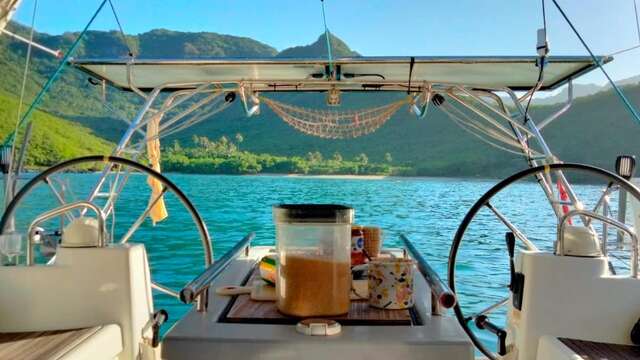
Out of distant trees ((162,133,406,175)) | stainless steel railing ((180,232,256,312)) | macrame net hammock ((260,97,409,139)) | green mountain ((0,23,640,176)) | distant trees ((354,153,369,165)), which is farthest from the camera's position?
distant trees ((354,153,369,165))

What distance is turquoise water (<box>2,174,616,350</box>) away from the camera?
7.00 metres

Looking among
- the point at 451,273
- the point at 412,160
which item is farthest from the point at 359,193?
the point at 451,273

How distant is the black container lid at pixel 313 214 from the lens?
105cm

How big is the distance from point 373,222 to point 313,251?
1194cm

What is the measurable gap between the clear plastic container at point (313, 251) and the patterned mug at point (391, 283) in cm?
10

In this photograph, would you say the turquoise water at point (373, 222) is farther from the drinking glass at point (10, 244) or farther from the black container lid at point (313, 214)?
the black container lid at point (313, 214)

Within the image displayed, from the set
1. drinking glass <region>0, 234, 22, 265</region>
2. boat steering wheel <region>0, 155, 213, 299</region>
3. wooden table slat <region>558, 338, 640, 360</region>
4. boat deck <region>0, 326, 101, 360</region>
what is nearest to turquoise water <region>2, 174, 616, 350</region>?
boat steering wheel <region>0, 155, 213, 299</region>

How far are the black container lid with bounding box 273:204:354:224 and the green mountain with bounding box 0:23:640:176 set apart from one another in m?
20.6

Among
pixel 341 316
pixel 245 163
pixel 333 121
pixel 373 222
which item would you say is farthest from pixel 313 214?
pixel 245 163

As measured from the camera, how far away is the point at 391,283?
119 cm

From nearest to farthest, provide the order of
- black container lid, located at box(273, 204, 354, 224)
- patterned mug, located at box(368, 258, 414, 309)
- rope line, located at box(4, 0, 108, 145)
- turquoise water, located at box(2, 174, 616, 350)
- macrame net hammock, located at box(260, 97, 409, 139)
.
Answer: black container lid, located at box(273, 204, 354, 224), patterned mug, located at box(368, 258, 414, 309), rope line, located at box(4, 0, 108, 145), macrame net hammock, located at box(260, 97, 409, 139), turquoise water, located at box(2, 174, 616, 350)

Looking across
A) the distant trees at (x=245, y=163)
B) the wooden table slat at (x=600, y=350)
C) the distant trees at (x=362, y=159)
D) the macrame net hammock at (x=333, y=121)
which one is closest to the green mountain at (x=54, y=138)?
the distant trees at (x=245, y=163)

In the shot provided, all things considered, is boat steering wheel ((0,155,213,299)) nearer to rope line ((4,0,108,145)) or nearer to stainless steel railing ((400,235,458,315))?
rope line ((4,0,108,145))

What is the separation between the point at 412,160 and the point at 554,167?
2863cm
